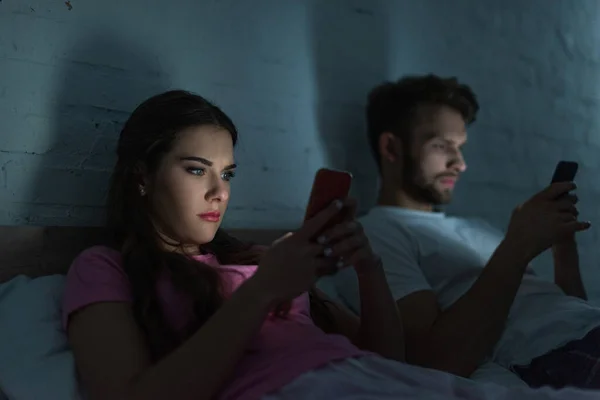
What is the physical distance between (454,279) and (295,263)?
2.25ft

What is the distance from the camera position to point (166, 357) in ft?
2.57

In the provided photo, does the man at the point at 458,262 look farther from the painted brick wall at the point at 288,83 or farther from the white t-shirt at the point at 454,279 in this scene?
the painted brick wall at the point at 288,83

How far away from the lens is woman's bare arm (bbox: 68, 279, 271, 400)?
0.77 m

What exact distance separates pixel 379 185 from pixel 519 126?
0.63 m

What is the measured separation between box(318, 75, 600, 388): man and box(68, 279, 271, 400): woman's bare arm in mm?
538

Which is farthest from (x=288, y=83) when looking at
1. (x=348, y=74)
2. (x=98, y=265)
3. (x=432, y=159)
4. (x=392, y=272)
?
(x=98, y=265)

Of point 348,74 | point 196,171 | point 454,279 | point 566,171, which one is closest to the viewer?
point 196,171

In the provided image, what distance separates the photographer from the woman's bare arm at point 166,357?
77 centimetres

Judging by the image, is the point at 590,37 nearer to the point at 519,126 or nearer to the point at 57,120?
the point at 519,126

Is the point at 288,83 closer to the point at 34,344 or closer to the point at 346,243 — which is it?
the point at 346,243

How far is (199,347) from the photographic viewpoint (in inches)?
30.9

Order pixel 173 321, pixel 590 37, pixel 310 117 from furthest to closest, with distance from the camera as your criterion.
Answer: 1. pixel 590 37
2. pixel 310 117
3. pixel 173 321

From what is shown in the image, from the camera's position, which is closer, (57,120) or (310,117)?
(57,120)

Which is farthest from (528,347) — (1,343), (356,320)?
(1,343)
